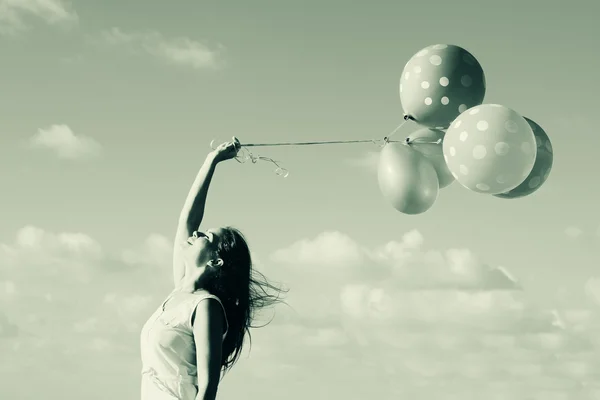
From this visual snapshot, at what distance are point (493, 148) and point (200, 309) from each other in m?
2.06

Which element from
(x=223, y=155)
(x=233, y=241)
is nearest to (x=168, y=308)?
(x=233, y=241)

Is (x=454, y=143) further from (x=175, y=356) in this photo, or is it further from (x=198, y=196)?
(x=175, y=356)

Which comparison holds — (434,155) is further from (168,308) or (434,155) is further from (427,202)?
(168,308)

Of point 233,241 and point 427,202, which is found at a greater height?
point 427,202

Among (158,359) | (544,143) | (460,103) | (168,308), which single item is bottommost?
(158,359)

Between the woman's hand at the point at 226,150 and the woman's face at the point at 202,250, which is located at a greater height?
the woman's hand at the point at 226,150

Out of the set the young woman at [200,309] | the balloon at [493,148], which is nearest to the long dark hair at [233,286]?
the young woman at [200,309]

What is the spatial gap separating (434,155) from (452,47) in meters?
0.76

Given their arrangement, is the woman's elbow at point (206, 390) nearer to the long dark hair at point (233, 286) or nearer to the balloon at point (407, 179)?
the long dark hair at point (233, 286)

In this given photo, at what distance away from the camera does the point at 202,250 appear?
3.43 m

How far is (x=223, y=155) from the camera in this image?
3.96m

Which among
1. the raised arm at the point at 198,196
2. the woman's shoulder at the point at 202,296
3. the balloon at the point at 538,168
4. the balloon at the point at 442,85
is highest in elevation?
the balloon at the point at 442,85

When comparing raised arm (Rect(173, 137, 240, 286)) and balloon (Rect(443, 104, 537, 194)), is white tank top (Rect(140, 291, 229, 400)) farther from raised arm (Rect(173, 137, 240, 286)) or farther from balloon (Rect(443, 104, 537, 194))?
balloon (Rect(443, 104, 537, 194))

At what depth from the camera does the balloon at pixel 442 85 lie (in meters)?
4.70
